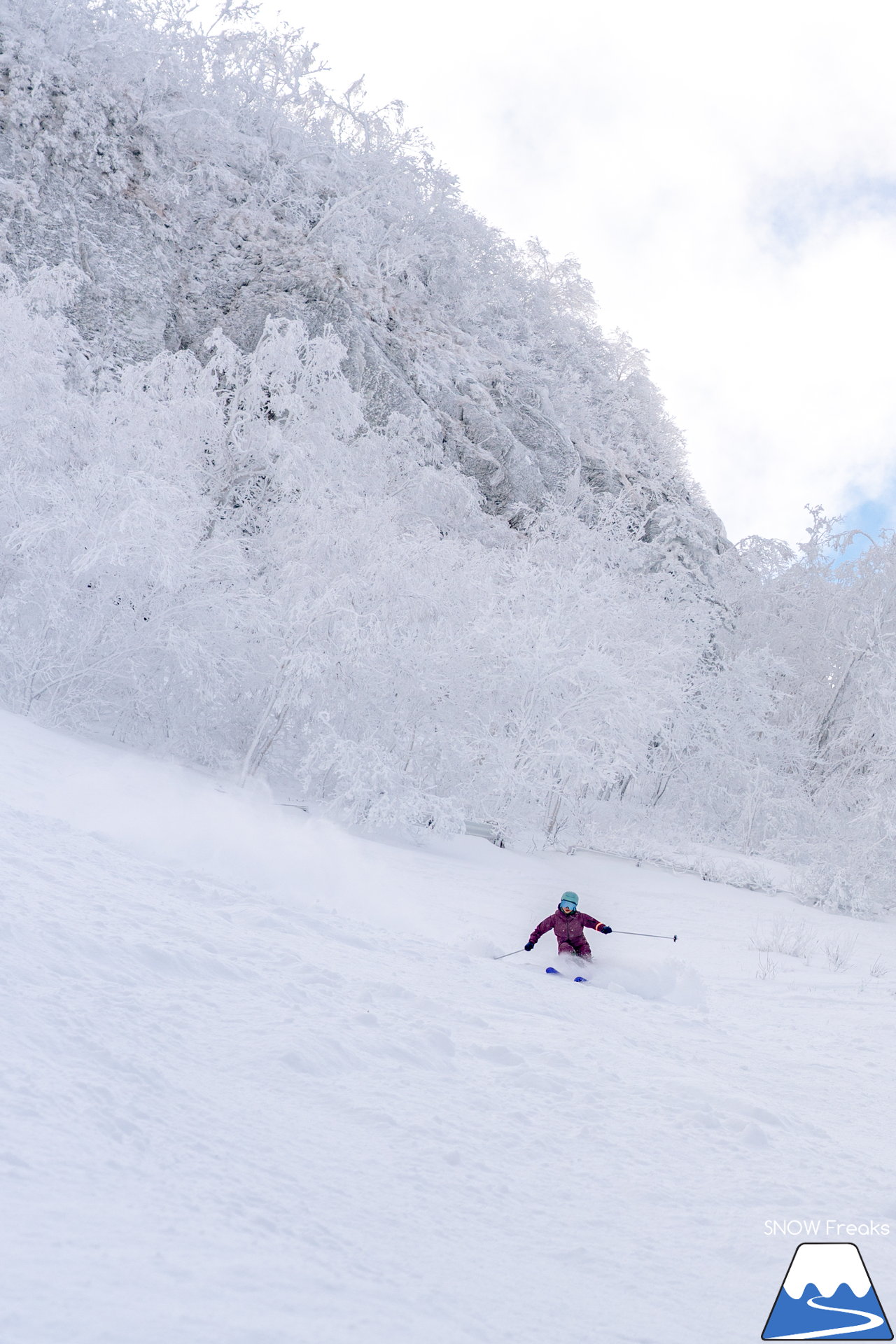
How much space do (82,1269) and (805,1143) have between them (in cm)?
338

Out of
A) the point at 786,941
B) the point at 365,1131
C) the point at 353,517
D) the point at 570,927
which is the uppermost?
the point at 353,517

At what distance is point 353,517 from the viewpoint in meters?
17.4

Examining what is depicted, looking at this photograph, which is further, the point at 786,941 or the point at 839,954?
the point at 786,941

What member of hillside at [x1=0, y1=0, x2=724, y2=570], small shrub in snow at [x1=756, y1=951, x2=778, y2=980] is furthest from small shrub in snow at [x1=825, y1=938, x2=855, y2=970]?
hillside at [x1=0, y1=0, x2=724, y2=570]

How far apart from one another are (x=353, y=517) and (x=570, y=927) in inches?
429

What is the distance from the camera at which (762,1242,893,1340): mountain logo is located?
2566 millimetres

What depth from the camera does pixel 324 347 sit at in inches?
779

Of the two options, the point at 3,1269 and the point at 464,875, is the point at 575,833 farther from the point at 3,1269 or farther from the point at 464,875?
the point at 3,1269

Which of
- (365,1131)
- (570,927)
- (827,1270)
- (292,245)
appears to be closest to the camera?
(827,1270)

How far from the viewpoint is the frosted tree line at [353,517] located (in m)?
15.7

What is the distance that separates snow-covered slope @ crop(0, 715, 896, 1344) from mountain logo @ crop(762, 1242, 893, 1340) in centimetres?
7

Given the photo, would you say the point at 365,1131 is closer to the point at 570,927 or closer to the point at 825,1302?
the point at 825,1302
